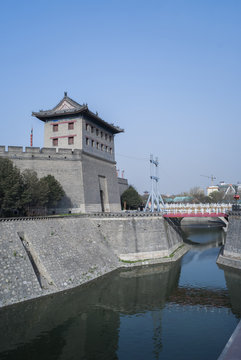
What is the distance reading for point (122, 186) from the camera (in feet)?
177

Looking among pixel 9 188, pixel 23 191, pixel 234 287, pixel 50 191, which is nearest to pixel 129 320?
pixel 234 287

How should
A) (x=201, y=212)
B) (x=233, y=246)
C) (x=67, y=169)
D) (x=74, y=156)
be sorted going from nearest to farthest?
(x=233, y=246) < (x=201, y=212) < (x=67, y=169) < (x=74, y=156)

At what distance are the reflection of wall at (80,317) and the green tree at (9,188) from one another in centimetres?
950

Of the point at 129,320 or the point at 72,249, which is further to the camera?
the point at 72,249

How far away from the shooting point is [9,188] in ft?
81.5

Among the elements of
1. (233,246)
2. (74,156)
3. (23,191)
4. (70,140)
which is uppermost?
(70,140)

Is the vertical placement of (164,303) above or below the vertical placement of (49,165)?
below

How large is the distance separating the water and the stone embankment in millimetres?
1252

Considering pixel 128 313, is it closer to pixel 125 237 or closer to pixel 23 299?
pixel 23 299

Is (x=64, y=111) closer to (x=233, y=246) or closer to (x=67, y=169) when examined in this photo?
(x=67, y=169)

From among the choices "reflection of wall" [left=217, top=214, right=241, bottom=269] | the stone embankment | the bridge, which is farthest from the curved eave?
"reflection of wall" [left=217, top=214, right=241, bottom=269]

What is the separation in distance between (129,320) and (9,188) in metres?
15.0

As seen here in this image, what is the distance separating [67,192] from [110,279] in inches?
541

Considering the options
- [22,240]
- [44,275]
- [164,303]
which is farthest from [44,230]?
[164,303]
